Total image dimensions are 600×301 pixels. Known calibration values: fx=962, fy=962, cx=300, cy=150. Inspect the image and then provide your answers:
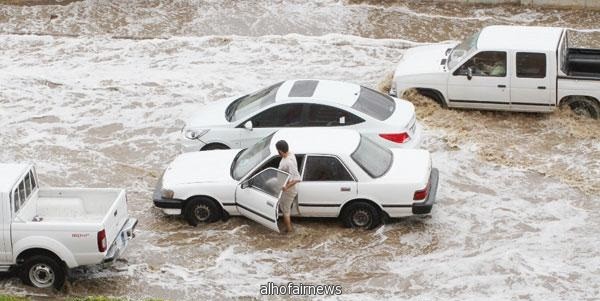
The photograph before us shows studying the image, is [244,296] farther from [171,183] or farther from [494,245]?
[494,245]

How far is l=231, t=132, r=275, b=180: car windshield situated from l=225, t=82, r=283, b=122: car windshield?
131 centimetres

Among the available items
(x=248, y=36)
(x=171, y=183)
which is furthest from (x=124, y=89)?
(x=171, y=183)

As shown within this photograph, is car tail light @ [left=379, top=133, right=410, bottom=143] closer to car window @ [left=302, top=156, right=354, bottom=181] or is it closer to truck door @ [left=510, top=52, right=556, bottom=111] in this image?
car window @ [left=302, top=156, right=354, bottom=181]

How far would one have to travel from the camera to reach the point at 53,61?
2225 cm

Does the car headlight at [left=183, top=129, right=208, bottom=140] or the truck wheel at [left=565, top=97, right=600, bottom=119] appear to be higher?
the car headlight at [left=183, top=129, right=208, bottom=140]

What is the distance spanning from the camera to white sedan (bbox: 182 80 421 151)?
14992 millimetres

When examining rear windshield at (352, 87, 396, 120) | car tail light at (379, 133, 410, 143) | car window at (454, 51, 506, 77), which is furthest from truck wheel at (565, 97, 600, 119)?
car tail light at (379, 133, 410, 143)

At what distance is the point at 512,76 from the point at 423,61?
1859 mm

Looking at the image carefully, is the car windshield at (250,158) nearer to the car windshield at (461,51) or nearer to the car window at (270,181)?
the car window at (270,181)

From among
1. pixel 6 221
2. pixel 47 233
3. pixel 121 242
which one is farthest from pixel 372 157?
pixel 6 221

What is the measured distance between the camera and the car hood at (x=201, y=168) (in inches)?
539

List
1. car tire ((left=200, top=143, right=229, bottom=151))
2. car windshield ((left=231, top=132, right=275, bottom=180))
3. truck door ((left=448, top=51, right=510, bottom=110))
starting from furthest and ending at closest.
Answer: truck door ((left=448, top=51, right=510, bottom=110)) → car tire ((left=200, top=143, right=229, bottom=151)) → car windshield ((left=231, top=132, right=275, bottom=180))

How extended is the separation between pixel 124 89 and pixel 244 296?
9333 millimetres

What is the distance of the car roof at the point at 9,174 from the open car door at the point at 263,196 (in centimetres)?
293
